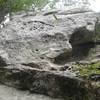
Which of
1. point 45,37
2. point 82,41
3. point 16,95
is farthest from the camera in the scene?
point 82,41

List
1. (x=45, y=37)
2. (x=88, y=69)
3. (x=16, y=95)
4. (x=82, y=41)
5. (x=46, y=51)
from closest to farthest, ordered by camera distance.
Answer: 1. (x=88, y=69)
2. (x=16, y=95)
3. (x=46, y=51)
4. (x=45, y=37)
5. (x=82, y=41)

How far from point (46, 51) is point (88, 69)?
183 centimetres

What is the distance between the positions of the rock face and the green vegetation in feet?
0.95

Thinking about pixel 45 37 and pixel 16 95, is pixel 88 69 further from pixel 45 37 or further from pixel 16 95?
pixel 45 37

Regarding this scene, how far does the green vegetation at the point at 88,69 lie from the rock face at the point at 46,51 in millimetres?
290

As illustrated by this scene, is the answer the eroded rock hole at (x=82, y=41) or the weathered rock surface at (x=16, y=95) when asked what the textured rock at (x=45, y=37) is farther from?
the weathered rock surface at (x=16, y=95)

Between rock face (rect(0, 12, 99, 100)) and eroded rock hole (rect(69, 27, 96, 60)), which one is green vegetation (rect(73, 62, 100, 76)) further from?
eroded rock hole (rect(69, 27, 96, 60))

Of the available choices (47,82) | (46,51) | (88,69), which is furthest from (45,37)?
(88,69)

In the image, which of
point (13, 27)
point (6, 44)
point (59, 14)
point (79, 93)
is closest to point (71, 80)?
point (79, 93)

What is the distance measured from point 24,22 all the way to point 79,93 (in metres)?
4.58

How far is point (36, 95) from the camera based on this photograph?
488cm

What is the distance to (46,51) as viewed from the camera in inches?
247

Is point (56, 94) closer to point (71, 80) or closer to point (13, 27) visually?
point (71, 80)

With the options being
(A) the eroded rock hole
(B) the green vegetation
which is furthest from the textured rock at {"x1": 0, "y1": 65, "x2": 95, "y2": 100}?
(A) the eroded rock hole
